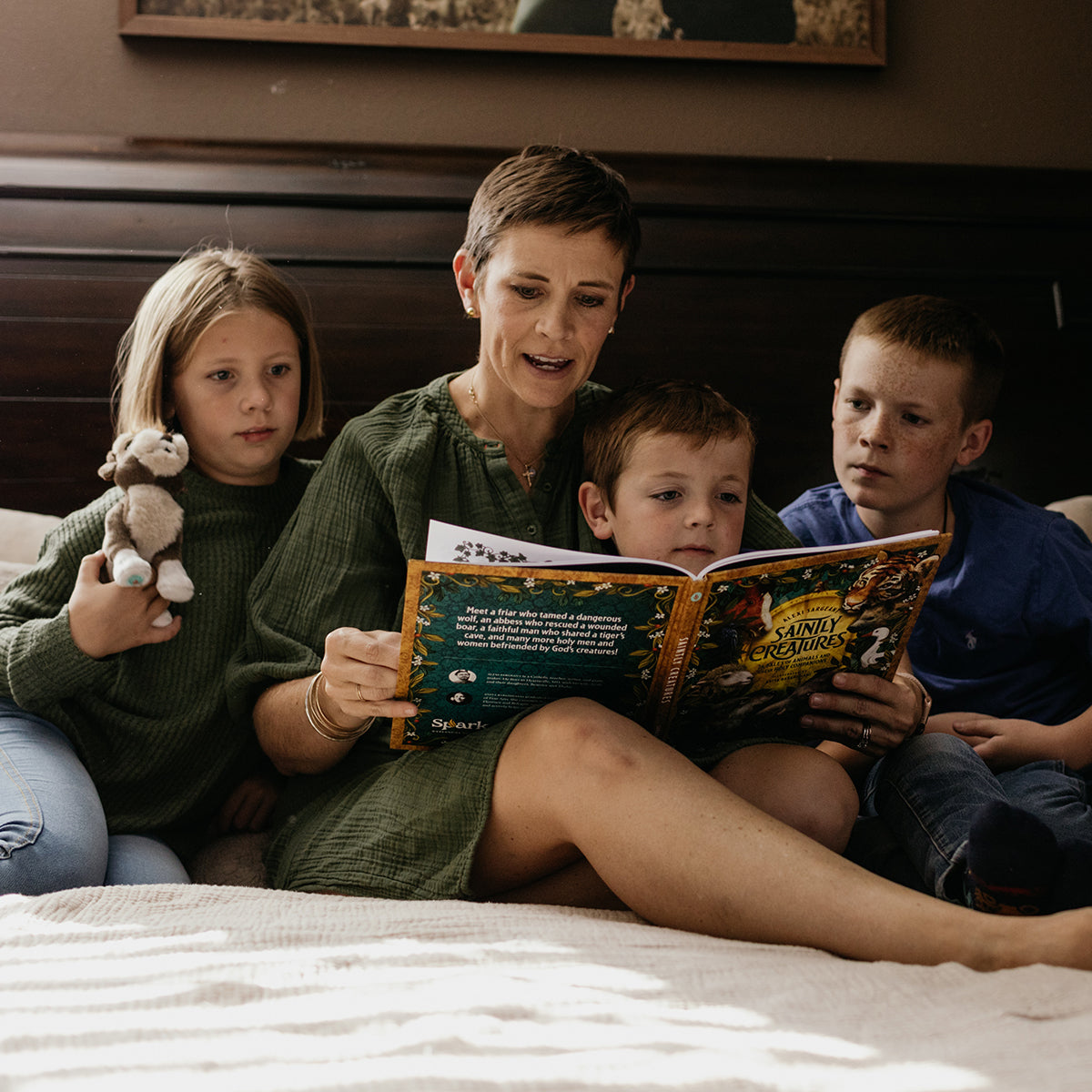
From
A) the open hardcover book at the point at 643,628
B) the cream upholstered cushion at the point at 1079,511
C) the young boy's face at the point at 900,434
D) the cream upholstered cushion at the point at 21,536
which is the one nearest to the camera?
the open hardcover book at the point at 643,628

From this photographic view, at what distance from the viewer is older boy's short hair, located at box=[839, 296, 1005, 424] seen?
1586 millimetres

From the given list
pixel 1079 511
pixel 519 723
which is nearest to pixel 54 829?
pixel 519 723

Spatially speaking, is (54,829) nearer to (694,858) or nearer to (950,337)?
(694,858)

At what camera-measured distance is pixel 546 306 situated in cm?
135

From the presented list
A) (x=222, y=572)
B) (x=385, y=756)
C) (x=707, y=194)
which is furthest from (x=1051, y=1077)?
(x=707, y=194)

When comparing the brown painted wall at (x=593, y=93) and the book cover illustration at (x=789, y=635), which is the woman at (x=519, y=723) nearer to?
the book cover illustration at (x=789, y=635)

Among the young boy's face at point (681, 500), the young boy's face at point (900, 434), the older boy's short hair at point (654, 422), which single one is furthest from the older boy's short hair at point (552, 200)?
the young boy's face at point (900, 434)

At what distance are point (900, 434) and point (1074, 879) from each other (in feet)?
2.55

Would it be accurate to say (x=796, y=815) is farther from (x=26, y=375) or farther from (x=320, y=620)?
(x=26, y=375)

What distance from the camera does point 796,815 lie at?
1154mm

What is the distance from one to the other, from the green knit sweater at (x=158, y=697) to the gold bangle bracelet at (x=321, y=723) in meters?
0.25

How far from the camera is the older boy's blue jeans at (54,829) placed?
43.5 inches

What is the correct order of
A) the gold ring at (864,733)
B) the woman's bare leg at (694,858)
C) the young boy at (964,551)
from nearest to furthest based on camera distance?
the woman's bare leg at (694,858) → the gold ring at (864,733) → the young boy at (964,551)

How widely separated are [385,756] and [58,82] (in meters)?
1.61
